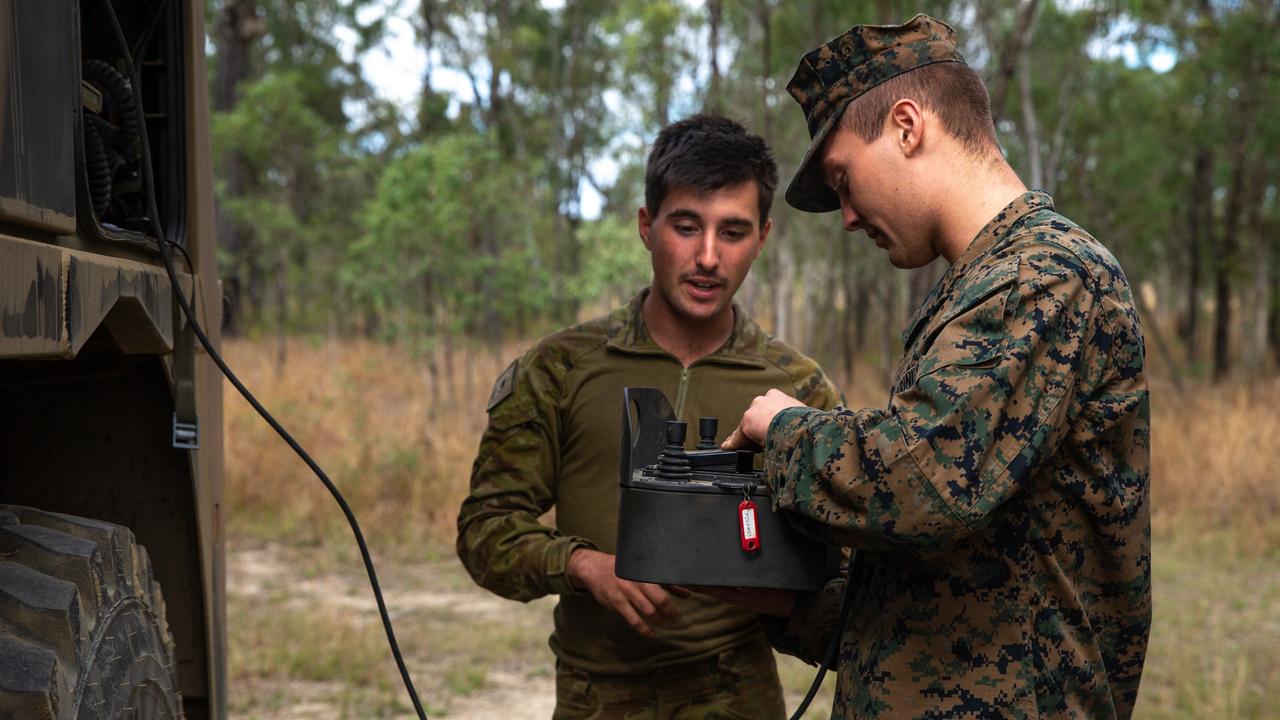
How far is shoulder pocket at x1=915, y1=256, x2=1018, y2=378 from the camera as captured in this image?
175 centimetres

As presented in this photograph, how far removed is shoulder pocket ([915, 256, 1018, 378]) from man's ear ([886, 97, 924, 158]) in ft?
0.91

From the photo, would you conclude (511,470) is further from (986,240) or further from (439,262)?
(439,262)

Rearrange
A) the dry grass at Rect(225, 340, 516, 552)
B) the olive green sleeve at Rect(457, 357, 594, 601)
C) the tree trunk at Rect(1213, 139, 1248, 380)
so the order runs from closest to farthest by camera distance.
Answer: the olive green sleeve at Rect(457, 357, 594, 601) → the dry grass at Rect(225, 340, 516, 552) → the tree trunk at Rect(1213, 139, 1248, 380)

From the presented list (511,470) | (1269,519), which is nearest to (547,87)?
(1269,519)

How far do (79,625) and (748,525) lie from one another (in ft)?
3.43

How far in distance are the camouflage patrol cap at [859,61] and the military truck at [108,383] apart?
116cm

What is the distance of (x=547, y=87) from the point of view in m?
33.4

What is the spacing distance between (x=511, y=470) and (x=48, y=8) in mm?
1505

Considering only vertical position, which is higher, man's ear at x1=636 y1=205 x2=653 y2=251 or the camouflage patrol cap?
the camouflage patrol cap

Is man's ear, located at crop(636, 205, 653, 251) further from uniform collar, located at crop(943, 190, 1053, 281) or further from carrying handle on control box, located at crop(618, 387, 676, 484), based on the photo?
uniform collar, located at crop(943, 190, 1053, 281)

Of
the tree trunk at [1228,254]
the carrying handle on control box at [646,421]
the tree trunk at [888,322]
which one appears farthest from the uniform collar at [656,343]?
the tree trunk at [1228,254]

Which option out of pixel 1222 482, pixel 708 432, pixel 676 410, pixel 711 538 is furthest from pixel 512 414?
pixel 1222 482

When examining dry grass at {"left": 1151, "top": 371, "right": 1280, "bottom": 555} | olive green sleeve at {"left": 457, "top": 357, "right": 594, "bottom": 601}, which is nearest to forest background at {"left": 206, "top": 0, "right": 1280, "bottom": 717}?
dry grass at {"left": 1151, "top": 371, "right": 1280, "bottom": 555}

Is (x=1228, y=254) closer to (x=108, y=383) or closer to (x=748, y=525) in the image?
(x=748, y=525)
